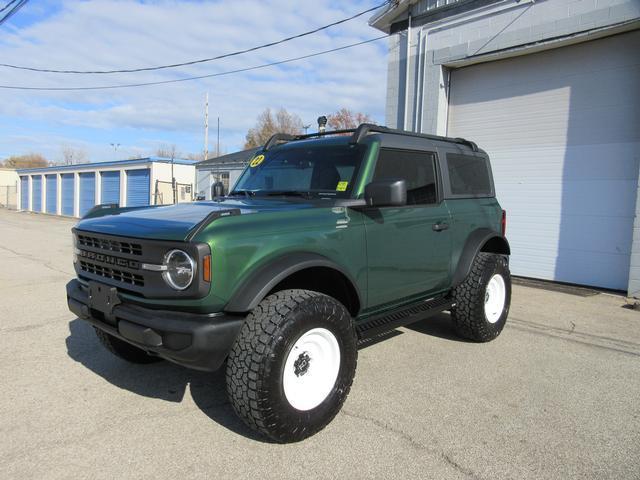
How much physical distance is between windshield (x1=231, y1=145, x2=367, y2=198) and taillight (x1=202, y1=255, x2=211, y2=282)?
1.33m

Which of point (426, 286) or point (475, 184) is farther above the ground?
point (475, 184)

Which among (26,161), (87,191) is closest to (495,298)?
(87,191)

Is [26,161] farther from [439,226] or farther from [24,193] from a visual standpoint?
[439,226]

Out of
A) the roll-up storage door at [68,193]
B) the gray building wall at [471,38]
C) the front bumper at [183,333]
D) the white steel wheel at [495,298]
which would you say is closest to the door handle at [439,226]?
the white steel wheel at [495,298]

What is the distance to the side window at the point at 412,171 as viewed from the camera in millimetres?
3842

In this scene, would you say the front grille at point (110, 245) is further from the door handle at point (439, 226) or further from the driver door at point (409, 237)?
the door handle at point (439, 226)

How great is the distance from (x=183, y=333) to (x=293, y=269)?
0.74 meters

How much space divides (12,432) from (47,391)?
2.07 ft

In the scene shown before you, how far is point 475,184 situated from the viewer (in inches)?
197

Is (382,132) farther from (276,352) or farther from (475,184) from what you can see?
(276,352)

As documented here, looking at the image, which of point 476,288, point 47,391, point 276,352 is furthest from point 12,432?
point 476,288

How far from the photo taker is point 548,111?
845cm

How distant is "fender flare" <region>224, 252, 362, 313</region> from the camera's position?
8.92 feet

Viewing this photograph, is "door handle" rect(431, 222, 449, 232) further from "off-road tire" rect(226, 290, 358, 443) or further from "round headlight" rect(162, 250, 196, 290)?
"round headlight" rect(162, 250, 196, 290)
